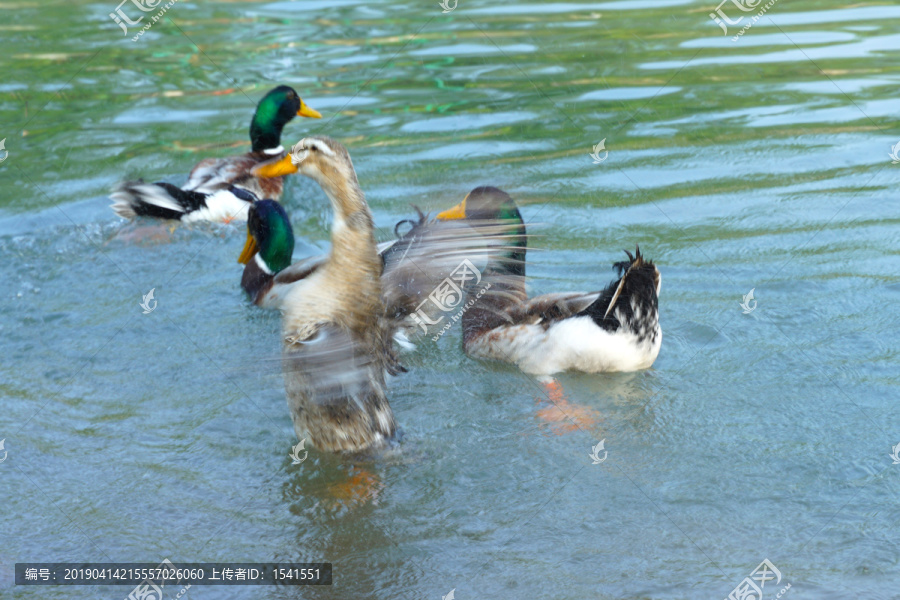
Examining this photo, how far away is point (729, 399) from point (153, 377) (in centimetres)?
341

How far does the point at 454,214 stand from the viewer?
6215mm

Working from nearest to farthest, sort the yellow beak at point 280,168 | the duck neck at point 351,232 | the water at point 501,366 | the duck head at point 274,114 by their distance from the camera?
the water at point 501,366 < the duck neck at point 351,232 < the yellow beak at point 280,168 < the duck head at point 274,114

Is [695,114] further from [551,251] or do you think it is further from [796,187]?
[551,251]

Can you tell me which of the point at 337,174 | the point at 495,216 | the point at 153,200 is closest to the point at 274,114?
the point at 153,200

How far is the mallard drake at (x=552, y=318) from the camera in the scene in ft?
17.2

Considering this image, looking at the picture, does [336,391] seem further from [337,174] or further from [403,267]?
[403,267]

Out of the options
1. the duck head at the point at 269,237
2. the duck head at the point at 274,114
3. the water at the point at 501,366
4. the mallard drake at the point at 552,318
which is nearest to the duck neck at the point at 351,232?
the water at the point at 501,366

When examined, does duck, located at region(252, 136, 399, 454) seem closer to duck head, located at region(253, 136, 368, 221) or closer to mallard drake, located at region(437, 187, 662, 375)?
duck head, located at region(253, 136, 368, 221)

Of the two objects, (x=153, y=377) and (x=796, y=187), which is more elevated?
(x=796, y=187)

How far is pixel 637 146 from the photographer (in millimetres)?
8742

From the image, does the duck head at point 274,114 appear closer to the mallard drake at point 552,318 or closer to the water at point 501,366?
the water at point 501,366

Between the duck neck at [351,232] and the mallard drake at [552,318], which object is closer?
the duck neck at [351,232]

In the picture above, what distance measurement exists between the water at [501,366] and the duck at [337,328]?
177 mm

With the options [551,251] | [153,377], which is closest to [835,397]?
[551,251]
